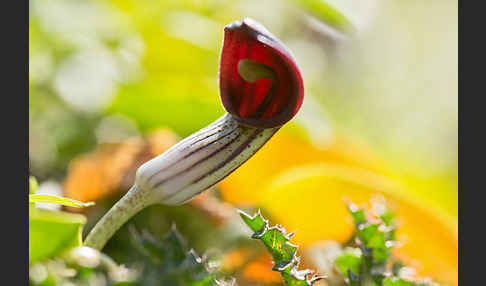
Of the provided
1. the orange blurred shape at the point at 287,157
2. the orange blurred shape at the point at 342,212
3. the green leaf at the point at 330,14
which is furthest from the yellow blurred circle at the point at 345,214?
the green leaf at the point at 330,14

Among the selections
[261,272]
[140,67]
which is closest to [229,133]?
[261,272]

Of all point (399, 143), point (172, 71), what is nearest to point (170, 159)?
point (172, 71)

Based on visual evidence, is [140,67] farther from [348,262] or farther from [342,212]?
[348,262]

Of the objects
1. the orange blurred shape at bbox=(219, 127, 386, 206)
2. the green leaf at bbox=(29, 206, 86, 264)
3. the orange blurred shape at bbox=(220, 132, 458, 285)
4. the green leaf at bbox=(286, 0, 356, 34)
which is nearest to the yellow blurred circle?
the orange blurred shape at bbox=(220, 132, 458, 285)

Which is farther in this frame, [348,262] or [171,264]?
[348,262]

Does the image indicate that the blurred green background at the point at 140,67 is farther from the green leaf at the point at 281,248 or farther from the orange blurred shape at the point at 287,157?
the green leaf at the point at 281,248

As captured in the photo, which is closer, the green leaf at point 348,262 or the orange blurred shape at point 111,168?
the green leaf at point 348,262

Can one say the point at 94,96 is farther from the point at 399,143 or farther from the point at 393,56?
the point at 393,56
